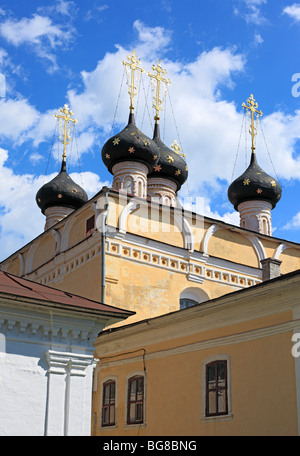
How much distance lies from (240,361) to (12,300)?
438 cm

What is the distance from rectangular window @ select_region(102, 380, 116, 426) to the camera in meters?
12.9

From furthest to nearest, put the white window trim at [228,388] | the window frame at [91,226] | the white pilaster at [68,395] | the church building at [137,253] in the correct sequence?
1. the window frame at [91,226]
2. the church building at [137,253]
3. the white window trim at [228,388]
4. the white pilaster at [68,395]

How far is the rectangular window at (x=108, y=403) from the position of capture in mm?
12945

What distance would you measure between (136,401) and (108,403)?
1.04 m

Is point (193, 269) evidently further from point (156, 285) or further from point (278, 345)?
point (278, 345)

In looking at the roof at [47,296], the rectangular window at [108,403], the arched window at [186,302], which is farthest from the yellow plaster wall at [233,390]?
the arched window at [186,302]

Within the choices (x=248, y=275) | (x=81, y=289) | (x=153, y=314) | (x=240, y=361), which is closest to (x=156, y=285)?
(x=153, y=314)

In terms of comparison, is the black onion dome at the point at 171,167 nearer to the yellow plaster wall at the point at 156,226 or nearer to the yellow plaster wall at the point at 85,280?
the yellow plaster wall at the point at 156,226

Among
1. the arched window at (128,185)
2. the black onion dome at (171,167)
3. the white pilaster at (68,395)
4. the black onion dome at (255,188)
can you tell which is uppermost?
the black onion dome at (171,167)

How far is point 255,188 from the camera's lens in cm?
2214

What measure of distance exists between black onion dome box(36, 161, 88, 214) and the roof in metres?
15.3

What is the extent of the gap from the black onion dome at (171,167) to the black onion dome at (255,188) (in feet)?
6.74

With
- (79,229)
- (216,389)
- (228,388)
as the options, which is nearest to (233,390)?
(228,388)

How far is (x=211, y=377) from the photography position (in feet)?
35.3
